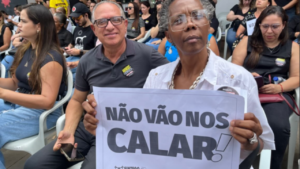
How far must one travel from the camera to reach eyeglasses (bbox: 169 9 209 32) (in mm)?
1264

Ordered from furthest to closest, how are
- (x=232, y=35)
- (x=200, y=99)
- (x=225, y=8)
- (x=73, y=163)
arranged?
(x=225, y=8) < (x=232, y=35) < (x=73, y=163) < (x=200, y=99)

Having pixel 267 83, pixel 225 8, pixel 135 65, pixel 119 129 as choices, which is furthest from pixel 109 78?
pixel 225 8

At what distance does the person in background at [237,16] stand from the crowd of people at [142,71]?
169 cm

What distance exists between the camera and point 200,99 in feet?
3.40

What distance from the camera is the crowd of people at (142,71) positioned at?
125 centimetres

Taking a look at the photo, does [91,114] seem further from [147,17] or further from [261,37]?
[147,17]

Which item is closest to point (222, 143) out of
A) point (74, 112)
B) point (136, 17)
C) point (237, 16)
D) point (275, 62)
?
point (74, 112)

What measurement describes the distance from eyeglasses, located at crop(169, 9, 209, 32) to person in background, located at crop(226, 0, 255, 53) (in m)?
3.66

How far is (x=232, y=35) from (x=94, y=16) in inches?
134

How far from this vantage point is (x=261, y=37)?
2729mm

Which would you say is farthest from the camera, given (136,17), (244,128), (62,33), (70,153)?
(136,17)

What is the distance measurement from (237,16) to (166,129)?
15.1 feet

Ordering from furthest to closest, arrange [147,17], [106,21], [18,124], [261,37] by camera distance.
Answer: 1. [147,17]
2. [261,37]
3. [18,124]
4. [106,21]

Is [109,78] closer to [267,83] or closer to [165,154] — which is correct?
[165,154]
